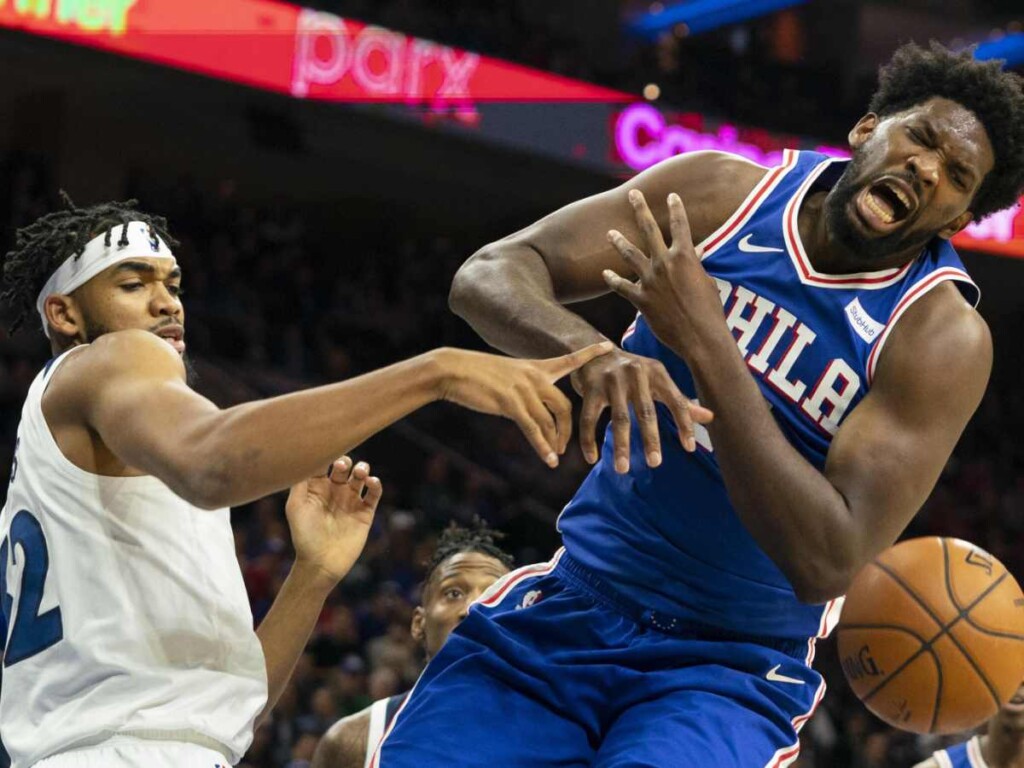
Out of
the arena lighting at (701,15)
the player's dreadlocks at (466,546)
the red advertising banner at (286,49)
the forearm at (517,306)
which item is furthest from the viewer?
the arena lighting at (701,15)

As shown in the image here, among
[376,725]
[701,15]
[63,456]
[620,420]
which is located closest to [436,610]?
[376,725]

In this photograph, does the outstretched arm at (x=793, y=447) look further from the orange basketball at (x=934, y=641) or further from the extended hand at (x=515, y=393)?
the orange basketball at (x=934, y=641)

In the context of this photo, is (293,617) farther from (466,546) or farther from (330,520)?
(466,546)

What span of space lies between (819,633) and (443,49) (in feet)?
39.7

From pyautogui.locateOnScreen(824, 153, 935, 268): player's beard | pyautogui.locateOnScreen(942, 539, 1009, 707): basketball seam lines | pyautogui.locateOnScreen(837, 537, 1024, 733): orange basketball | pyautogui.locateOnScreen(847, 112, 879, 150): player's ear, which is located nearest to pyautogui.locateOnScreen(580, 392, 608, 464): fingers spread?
pyautogui.locateOnScreen(824, 153, 935, 268): player's beard

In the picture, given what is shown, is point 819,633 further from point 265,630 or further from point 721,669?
point 265,630

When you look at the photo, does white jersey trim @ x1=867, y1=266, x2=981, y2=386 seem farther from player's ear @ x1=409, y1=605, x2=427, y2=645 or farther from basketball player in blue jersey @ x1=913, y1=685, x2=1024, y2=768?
basketball player in blue jersey @ x1=913, y1=685, x2=1024, y2=768

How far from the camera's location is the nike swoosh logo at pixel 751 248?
3.10 metres

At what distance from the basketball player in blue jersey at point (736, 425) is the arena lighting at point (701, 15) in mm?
16639

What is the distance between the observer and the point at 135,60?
44.4 feet

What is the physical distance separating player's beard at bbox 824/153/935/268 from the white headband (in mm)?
1416

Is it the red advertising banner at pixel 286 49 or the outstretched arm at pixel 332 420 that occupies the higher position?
the red advertising banner at pixel 286 49

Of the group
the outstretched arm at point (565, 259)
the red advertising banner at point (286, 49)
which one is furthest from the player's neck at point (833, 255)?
the red advertising banner at point (286, 49)

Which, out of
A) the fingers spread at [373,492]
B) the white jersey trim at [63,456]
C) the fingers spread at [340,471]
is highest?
the white jersey trim at [63,456]
